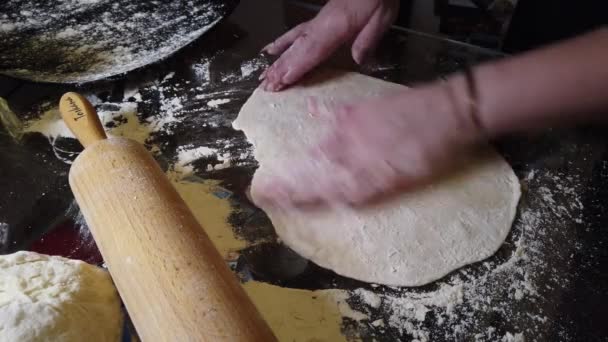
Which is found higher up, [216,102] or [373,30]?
[373,30]

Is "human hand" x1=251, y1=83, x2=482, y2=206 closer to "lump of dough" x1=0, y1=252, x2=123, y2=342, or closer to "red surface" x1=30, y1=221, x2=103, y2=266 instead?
"lump of dough" x1=0, y1=252, x2=123, y2=342

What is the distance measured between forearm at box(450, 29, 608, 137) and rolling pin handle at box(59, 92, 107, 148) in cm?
83

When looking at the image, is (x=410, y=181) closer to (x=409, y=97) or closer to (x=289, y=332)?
(x=409, y=97)

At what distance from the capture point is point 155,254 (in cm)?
86

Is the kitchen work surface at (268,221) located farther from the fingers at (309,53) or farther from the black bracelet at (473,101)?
the black bracelet at (473,101)

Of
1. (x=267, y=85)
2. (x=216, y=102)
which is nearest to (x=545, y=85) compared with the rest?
(x=267, y=85)

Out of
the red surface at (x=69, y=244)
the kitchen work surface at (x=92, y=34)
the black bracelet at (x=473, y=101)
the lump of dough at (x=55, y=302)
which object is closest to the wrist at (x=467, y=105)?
the black bracelet at (x=473, y=101)

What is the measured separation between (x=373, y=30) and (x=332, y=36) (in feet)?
0.50

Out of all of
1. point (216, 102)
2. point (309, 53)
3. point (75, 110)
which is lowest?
point (216, 102)

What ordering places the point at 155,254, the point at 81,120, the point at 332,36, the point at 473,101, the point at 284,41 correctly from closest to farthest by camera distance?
the point at 155,254, the point at 473,101, the point at 81,120, the point at 332,36, the point at 284,41

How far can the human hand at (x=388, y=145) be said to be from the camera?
0.94 meters

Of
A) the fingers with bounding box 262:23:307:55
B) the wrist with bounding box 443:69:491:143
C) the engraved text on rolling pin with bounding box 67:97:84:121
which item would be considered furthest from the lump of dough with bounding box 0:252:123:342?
the fingers with bounding box 262:23:307:55

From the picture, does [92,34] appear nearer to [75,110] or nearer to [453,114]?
[75,110]

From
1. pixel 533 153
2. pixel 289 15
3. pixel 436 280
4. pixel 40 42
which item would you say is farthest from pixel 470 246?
pixel 40 42
